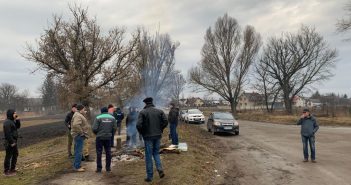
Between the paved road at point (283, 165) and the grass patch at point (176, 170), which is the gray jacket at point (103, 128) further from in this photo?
the paved road at point (283, 165)

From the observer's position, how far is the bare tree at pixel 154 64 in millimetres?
34159

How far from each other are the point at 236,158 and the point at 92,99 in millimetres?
17219

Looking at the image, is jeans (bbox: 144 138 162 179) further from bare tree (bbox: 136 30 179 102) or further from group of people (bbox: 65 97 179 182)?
bare tree (bbox: 136 30 179 102)

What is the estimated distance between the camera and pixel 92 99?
98.7 feet

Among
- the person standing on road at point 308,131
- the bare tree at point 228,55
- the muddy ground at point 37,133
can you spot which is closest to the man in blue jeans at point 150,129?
the person standing on road at point 308,131

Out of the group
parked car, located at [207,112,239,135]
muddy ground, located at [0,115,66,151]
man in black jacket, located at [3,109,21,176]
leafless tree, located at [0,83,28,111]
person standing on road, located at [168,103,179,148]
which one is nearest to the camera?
man in black jacket, located at [3,109,21,176]

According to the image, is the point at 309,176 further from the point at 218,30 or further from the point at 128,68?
the point at 218,30

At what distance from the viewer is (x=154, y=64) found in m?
39.7

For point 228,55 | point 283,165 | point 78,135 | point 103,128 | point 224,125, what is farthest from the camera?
point 228,55

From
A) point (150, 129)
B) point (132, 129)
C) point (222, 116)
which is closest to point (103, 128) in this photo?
point (150, 129)

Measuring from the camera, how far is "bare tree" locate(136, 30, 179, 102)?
112 feet

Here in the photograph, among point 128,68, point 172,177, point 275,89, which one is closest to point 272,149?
point 172,177

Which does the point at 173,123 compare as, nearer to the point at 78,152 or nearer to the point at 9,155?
the point at 78,152

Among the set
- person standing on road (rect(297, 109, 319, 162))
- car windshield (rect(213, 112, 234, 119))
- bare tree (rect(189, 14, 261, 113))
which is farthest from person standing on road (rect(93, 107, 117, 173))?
bare tree (rect(189, 14, 261, 113))
